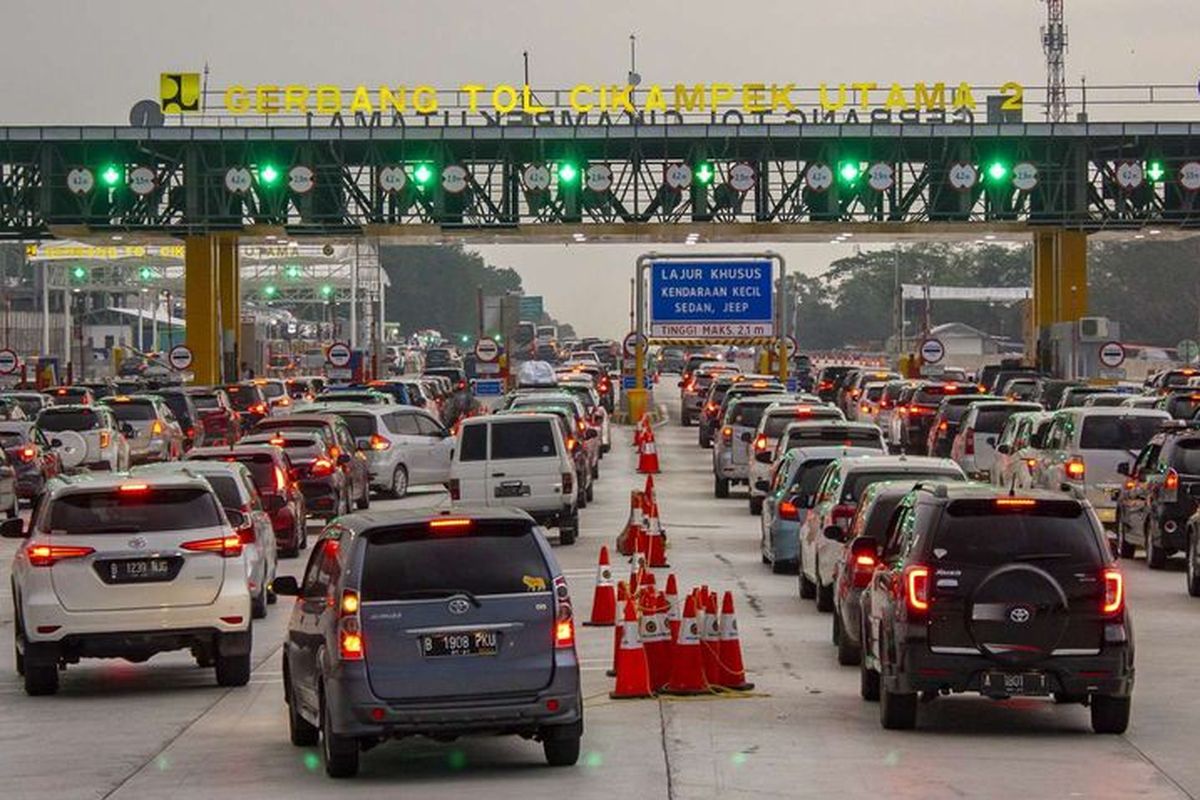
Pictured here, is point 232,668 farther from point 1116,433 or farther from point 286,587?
point 1116,433

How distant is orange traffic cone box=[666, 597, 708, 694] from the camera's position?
19125 mm

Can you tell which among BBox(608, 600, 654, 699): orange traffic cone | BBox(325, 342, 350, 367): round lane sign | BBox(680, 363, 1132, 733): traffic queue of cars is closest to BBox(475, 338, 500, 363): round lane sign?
BBox(325, 342, 350, 367): round lane sign

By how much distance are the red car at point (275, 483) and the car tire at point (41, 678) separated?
12306 millimetres

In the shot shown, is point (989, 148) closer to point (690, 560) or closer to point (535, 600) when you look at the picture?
point (690, 560)

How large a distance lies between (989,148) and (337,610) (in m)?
61.7

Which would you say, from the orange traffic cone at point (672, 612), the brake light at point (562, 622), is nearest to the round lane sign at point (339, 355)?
the orange traffic cone at point (672, 612)

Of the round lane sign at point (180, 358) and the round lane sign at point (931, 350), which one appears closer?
the round lane sign at point (180, 358)

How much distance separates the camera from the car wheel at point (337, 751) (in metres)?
15.2

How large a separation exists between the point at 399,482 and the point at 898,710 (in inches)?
1204

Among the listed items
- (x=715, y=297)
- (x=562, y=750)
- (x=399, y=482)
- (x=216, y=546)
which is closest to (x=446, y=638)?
(x=562, y=750)

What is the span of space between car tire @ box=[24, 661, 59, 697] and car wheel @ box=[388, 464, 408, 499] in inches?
1056

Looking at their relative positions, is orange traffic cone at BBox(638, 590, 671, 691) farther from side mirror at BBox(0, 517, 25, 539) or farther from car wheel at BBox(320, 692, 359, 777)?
side mirror at BBox(0, 517, 25, 539)

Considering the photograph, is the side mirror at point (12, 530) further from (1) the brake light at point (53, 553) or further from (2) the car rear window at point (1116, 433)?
(2) the car rear window at point (1116, 433)

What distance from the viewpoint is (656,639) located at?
19.2 m
